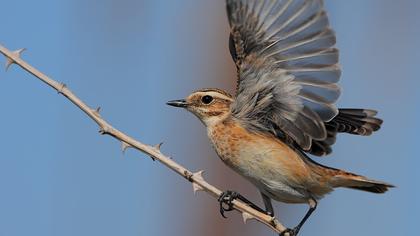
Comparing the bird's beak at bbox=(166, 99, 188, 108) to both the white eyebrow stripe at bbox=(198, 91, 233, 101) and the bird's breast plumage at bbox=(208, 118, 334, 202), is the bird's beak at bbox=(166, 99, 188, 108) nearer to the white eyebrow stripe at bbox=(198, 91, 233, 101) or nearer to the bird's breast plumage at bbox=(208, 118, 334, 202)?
the white eyebrow stripe at bbox=(198, 91, 233, 101)

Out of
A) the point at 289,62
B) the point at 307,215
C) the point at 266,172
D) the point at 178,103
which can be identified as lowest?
the point at 307,215

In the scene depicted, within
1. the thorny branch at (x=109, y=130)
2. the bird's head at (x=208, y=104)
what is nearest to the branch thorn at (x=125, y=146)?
the thorny branch at (x=109, y=130)

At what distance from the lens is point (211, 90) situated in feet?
21.3

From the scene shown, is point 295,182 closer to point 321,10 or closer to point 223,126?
point 223,126

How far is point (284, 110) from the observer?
18.8 feet

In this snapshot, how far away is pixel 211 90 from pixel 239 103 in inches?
24.3

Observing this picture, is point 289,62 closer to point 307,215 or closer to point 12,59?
point 307,215

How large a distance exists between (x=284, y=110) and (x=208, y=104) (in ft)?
2.87

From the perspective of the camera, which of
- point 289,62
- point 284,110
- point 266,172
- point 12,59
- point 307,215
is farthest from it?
point 307,215

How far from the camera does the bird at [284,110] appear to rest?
5.39 meters

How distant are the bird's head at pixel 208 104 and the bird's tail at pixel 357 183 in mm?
961

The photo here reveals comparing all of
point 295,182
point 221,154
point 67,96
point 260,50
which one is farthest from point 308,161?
point 67,96

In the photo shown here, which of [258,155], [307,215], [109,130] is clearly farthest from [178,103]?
[109,130]

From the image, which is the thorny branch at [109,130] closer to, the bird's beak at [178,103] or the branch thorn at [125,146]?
the branch thorn at [125,146]
